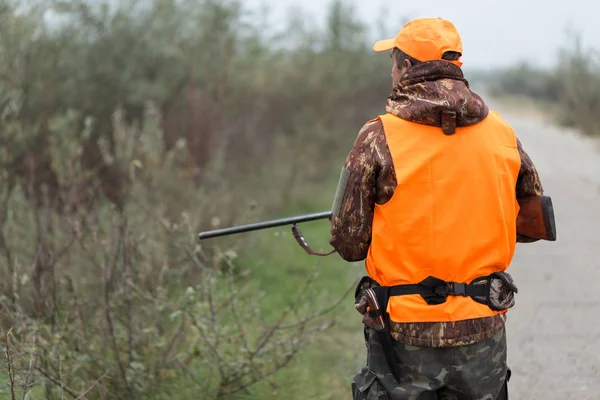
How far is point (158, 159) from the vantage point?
21.6 feet

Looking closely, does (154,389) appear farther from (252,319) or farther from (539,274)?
(539,274)

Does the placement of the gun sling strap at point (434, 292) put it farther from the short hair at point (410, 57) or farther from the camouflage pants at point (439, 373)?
the short hair at point (410, 57)

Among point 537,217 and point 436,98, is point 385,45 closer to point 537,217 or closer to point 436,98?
point 436,98

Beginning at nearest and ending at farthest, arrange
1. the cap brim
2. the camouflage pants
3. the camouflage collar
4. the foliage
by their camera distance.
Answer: the camouflage collar < the camouflage pants < the cap brim < the foliage

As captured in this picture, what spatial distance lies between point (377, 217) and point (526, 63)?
56.3 metres

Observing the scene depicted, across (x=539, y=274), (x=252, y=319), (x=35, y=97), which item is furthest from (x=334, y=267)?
(x=35, y=97)

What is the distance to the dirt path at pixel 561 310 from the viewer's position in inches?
175

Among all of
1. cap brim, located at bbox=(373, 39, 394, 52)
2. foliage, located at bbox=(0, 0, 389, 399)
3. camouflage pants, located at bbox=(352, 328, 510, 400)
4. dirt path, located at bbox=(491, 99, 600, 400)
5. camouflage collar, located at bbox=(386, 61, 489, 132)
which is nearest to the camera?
camouflage collar, located at bbox=(386, 61, 489, 132)

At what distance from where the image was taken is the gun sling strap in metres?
2.44

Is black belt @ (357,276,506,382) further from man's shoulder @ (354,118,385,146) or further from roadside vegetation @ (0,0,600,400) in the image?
roadside vegetation @ (0,0,600,400)

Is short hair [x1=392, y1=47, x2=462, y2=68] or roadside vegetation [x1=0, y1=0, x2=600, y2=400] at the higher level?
short hair [x1=392, y1=47, x2=462, y2=68]

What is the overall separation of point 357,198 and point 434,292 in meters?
0.41

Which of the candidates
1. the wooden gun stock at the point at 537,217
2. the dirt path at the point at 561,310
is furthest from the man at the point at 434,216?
the dirt path at the point at 561,310

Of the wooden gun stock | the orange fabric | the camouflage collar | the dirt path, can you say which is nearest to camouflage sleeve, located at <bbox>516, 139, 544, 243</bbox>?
the wooden gun stock
